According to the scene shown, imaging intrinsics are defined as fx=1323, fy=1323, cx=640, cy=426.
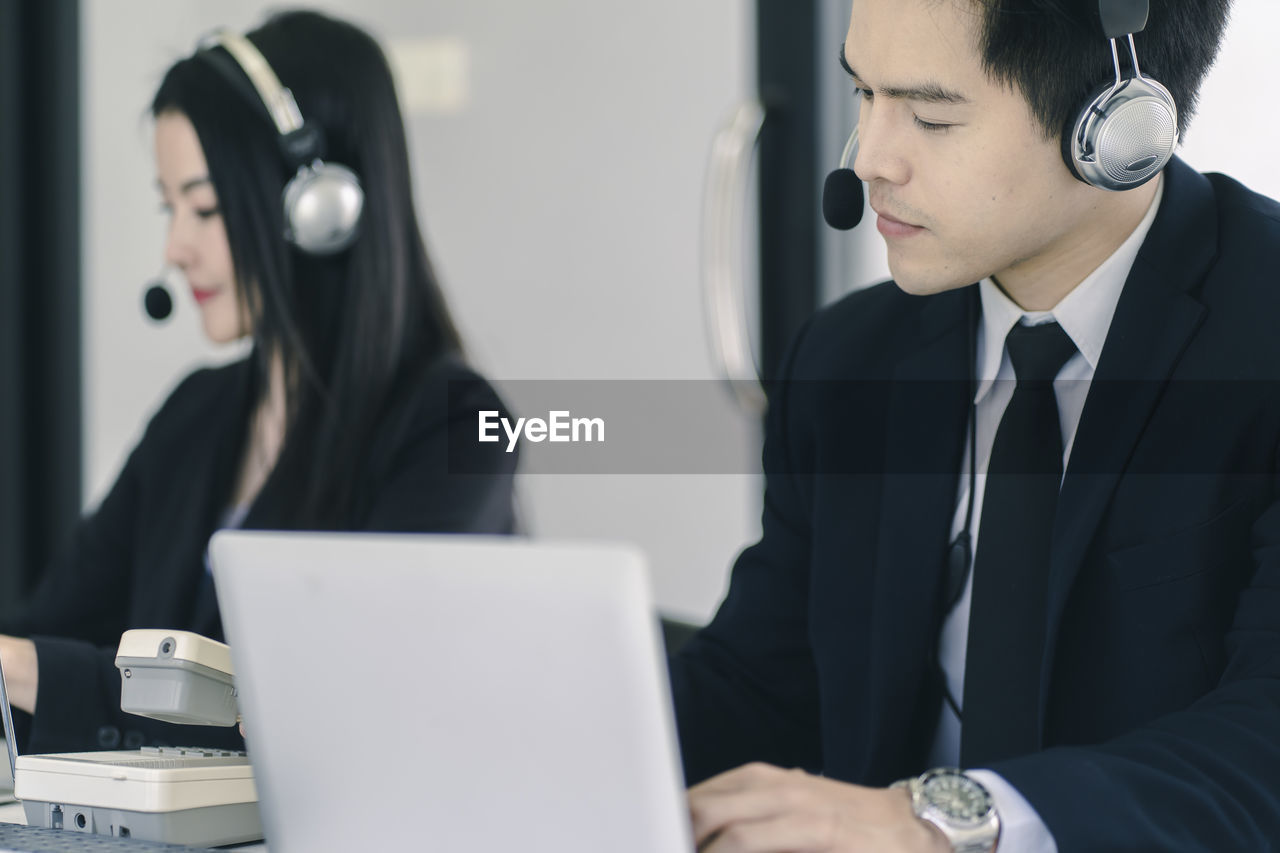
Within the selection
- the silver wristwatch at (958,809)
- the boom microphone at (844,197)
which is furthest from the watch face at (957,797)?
the boom microphone at (844,197)

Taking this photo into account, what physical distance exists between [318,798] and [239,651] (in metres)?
0.09

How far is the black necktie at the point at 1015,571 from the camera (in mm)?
1035

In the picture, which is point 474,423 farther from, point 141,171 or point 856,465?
point 141,171

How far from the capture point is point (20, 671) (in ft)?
3.54

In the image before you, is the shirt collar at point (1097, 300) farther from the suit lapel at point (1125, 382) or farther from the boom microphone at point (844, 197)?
the boom microphone at point (844, 197)

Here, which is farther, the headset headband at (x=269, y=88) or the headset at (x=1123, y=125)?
the headset headband at (x=269, y=88)

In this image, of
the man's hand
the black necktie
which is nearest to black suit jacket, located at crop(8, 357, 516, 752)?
the black necktie

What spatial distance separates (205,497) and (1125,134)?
117 cm

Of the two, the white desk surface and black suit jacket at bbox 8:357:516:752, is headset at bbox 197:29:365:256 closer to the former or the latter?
black suit jacket at bbox 8:357:516:752

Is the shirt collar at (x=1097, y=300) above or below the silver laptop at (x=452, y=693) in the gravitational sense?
above

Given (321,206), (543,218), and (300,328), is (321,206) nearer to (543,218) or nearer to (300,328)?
(300,328)

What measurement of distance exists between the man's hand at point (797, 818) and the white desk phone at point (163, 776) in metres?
0.33

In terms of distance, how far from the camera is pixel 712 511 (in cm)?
236
